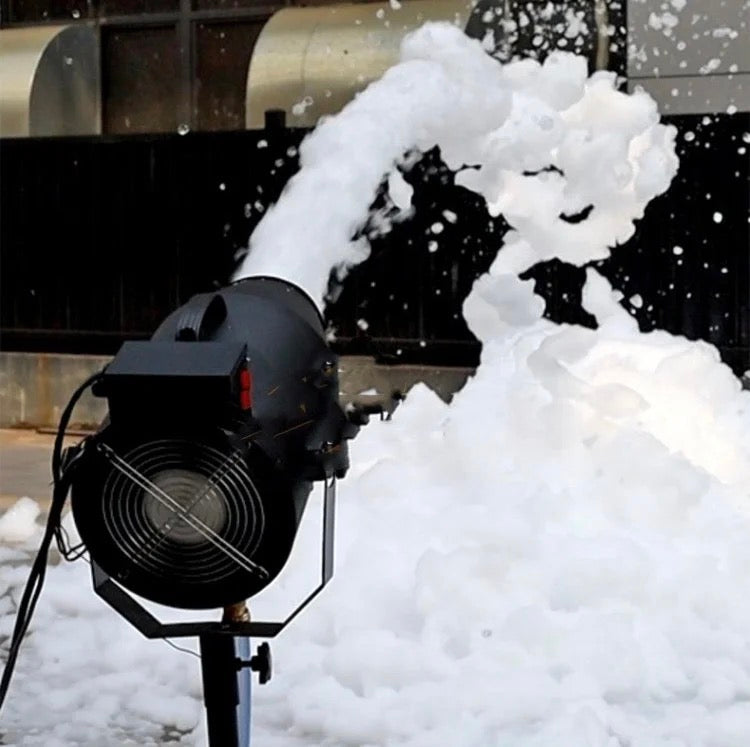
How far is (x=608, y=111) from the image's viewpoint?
27.0 ft

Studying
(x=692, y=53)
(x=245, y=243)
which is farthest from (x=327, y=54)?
(x=692, y=53)

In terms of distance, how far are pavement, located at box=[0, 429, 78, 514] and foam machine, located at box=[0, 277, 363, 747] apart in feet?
A: 15.3

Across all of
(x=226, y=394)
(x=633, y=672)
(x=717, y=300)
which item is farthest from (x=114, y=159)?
(x=226, y=394)

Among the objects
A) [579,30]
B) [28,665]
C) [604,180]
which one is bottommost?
[28,665]

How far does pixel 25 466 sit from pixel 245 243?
2176 mm

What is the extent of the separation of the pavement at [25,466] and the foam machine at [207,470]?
15.3 feet

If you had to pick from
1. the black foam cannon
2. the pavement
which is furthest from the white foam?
the pavement

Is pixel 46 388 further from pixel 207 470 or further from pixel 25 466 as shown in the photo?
pixel 207 470

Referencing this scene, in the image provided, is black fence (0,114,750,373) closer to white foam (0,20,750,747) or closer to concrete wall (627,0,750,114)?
concrete wall (627,0,750,114)

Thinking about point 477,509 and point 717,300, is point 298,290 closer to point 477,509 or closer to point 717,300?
point 477,509

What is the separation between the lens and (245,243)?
978 centimetres

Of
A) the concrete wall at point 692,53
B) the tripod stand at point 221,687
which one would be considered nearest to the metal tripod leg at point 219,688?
the tripod stand at point 221,687

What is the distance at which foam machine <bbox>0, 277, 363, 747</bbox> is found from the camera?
253 cm

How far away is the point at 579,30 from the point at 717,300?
213 cm
